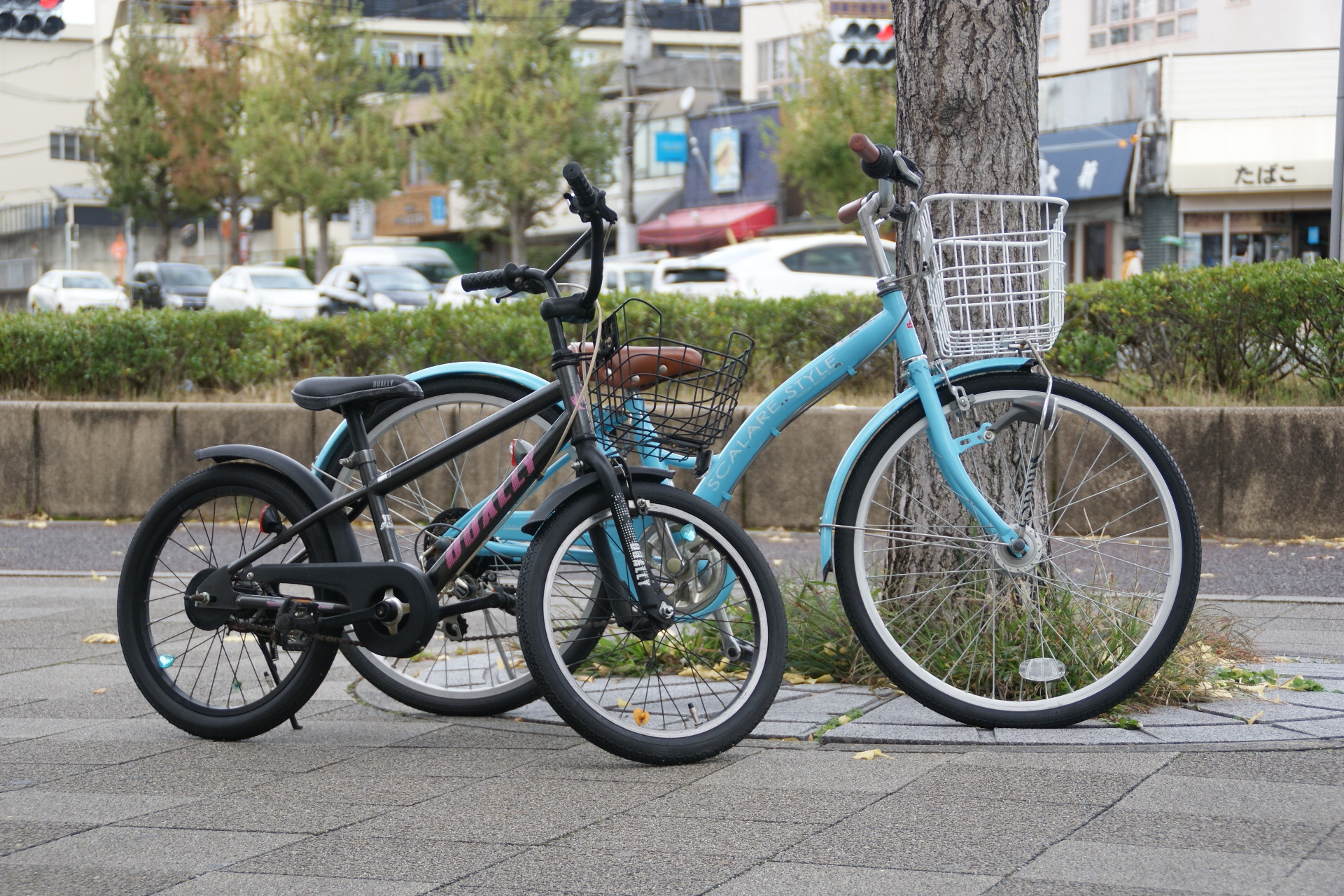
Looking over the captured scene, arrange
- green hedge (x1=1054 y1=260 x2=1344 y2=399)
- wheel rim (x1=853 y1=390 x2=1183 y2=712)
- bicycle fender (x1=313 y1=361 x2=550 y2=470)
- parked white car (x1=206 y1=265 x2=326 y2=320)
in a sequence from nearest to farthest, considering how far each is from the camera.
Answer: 1. wheel rim (x1=853 y1=390 x2=1183 y2=712)
2. bicycle fender (x1=313 y1=361 x2=550 y2=470)
3. green hedge (x1=1054 y1=260 x2=1344 y2=399)
4. parked white car (x1=206 y1=265 x2=326 y2=320)

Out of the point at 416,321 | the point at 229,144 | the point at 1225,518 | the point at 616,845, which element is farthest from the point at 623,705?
the point at 229,144

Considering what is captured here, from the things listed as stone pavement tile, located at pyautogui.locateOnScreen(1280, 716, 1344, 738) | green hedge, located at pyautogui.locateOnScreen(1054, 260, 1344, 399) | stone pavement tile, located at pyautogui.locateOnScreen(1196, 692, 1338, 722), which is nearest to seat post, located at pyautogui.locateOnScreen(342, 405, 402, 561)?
stone pavement tile, located at pyautogui.locateOnScreen(1196, 692, 1338, 722)

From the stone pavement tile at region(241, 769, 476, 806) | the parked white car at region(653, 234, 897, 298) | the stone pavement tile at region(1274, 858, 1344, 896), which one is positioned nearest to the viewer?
the stone pavement tile at region(1274, 858, 1344, 896)

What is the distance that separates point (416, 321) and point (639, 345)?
5.81 meters

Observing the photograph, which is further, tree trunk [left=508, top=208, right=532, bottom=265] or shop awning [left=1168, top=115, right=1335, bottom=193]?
tree trunk [left=508, top=208, right=532, bottom=265]

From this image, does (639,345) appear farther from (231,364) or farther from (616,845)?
(231,364)

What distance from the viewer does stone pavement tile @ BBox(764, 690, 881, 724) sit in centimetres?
419

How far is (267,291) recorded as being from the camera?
28734mm

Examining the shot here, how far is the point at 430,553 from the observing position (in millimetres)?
4145

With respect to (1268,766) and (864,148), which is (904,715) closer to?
(1268,766)

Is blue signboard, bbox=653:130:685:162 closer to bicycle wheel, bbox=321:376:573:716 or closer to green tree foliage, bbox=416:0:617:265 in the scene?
green tree foliage, bbox=416:0:617:265

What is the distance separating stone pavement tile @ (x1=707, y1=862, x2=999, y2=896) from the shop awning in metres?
28.3

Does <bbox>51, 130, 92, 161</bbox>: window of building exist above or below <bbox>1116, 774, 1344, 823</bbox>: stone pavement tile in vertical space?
above

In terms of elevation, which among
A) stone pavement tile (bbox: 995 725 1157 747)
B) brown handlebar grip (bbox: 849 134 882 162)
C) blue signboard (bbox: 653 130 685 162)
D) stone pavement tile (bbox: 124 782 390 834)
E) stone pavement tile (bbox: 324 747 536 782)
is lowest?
stone pavement tile (bbox: 324 747 536 782)
